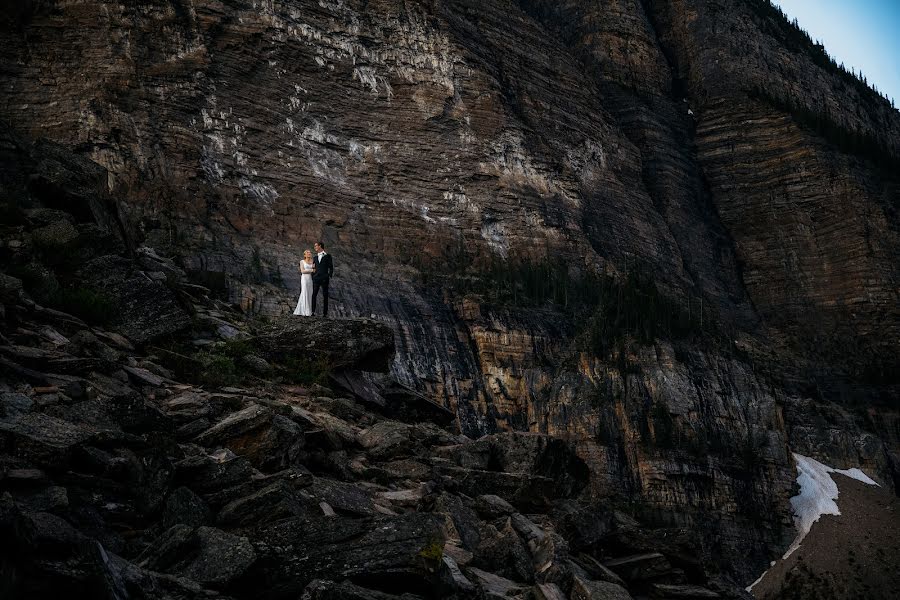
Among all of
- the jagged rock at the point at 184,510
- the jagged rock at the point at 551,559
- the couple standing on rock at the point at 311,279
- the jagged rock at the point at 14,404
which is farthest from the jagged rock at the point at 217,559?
the couple standing on rock at the point at 311,279

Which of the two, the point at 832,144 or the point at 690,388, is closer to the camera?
the point at 690,388

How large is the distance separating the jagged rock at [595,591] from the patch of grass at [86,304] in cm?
829

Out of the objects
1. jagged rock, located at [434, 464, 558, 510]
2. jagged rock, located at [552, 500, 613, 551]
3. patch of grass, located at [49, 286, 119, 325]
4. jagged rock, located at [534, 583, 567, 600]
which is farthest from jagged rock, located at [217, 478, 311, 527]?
patch of grass, located at [49, 286, 119, 325]

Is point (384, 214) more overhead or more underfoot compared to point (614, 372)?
more overhead

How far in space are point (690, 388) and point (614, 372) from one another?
7077 millimetres

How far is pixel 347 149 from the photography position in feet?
215

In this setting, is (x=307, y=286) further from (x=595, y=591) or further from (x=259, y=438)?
(x=595, y=591)

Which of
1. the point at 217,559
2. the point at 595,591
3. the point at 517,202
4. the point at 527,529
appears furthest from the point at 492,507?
the point at 517,202

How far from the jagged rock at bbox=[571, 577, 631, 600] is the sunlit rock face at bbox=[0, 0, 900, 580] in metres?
29.7

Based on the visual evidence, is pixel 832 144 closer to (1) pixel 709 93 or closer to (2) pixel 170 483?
(1) pixel 709 93

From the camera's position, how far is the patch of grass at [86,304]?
1323cm

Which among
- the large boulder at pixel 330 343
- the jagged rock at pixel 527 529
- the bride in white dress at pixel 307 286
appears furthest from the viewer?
the bride in white dress at pixel 307 286

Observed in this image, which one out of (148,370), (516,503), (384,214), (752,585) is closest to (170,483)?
(148,370)

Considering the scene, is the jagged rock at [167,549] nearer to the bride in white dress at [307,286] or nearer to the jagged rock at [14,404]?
the jagged rock at [14,404]
